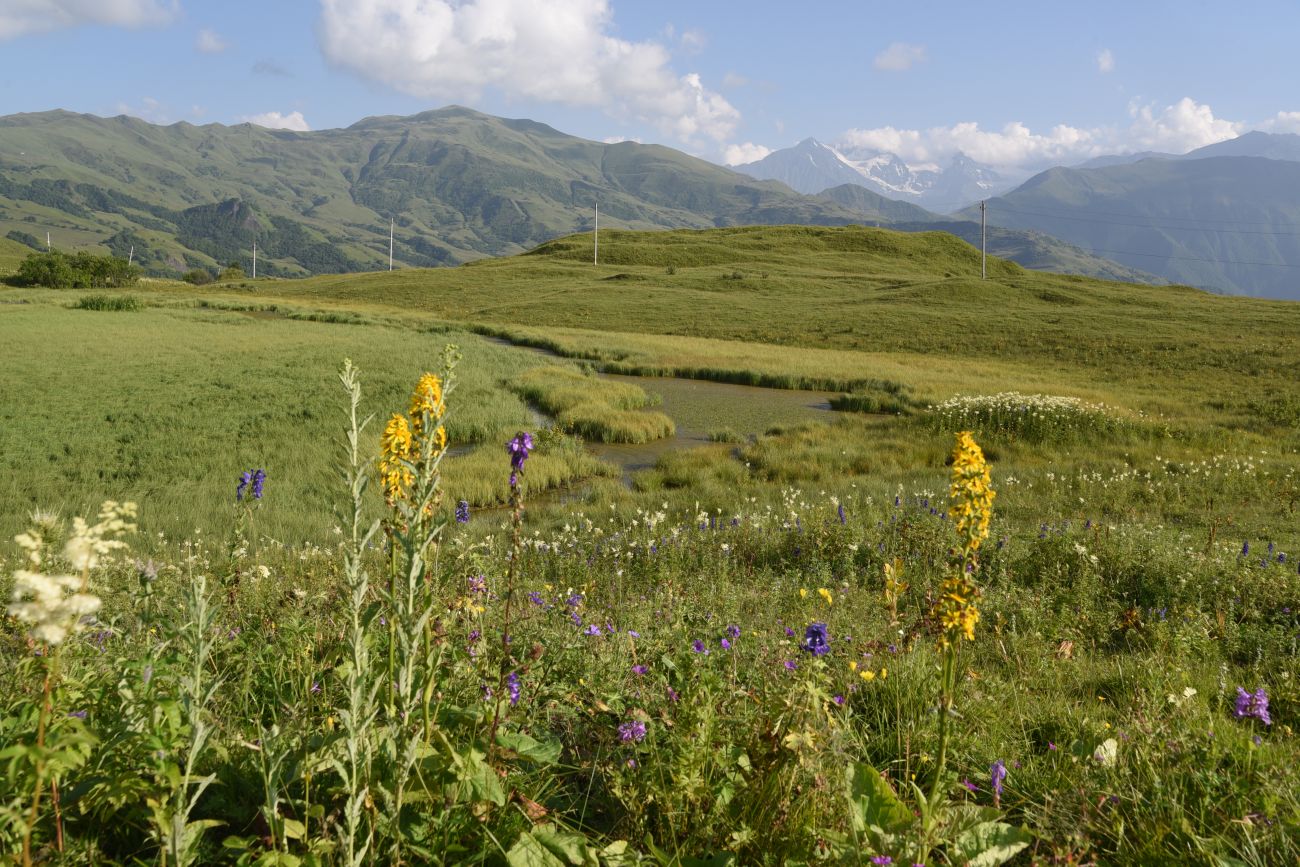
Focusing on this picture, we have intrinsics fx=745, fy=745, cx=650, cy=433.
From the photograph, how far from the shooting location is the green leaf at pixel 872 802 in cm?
253

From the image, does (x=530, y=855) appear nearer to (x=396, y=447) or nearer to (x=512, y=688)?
(x=512, y=688)

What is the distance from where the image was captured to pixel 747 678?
4.05 m

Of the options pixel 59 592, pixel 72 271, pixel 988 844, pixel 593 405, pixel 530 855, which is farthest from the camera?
pixel 72 271

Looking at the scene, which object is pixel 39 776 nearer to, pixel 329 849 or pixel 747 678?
pixel 329 849

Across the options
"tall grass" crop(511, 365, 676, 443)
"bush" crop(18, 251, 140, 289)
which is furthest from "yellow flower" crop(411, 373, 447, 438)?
"bush" crop(18, 251, 140, 289)

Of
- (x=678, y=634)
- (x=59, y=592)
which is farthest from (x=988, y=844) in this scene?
(x=59, y=592)

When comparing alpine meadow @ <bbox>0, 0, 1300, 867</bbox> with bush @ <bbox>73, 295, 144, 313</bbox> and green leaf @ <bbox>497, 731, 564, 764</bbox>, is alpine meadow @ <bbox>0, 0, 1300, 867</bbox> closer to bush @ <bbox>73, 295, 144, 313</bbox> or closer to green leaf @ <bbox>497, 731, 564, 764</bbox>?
green leaf @ <bbox>497, 731, 564, 764</bbox>

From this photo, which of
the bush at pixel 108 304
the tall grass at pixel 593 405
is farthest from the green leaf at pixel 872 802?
the bush at pixel 108 304

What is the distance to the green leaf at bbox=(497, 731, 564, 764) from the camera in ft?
8.86

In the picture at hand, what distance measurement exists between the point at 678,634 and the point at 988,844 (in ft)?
6.01

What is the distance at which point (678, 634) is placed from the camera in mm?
4035

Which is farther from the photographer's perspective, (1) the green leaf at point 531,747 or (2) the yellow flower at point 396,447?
(2) the yellow flower at point 396,447

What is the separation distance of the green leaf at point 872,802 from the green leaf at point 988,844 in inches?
7.1

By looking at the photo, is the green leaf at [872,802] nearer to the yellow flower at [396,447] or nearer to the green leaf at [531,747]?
the green leaf at [531,747]
